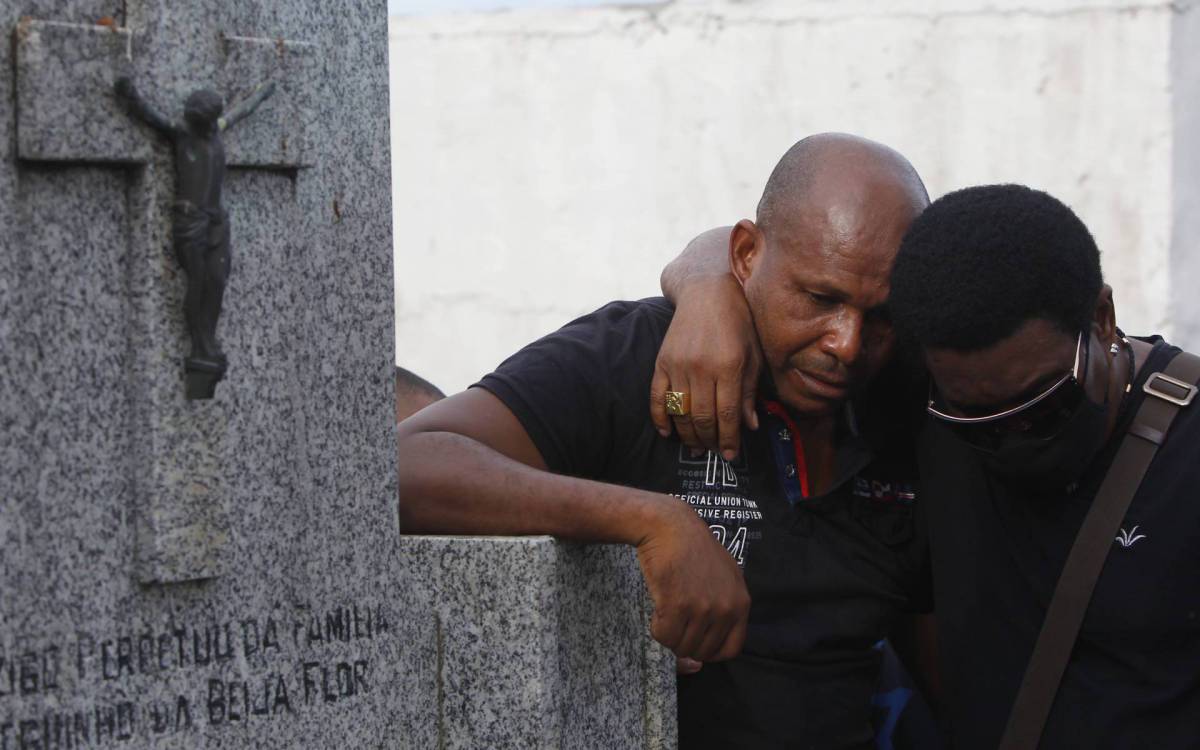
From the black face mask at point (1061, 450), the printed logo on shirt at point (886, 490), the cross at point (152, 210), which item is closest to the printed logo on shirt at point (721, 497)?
the printed logo on shirt at point (886, 490)

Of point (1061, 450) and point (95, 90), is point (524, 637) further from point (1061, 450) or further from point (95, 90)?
point (95, 90)

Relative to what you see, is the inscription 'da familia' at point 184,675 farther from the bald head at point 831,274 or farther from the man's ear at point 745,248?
the man's ear at point 745,248

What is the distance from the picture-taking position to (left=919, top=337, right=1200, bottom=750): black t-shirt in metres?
2.84

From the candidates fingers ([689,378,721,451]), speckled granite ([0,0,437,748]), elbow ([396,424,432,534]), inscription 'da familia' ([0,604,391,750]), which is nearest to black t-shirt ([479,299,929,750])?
fingers ([689,378,721,451])

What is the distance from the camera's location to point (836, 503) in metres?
3.25

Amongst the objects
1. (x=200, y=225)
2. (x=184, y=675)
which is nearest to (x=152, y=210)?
(x=200, y=225)

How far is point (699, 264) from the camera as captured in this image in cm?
348

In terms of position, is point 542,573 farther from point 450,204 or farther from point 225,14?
point 450,204

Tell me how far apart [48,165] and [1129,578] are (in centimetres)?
198

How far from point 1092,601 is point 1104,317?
530 millimetres

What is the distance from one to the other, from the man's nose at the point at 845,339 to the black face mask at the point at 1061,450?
0.32 meters

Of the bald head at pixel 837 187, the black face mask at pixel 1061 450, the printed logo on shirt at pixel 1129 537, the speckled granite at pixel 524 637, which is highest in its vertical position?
the bald head at pixel 837 187

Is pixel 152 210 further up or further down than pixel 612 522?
further up

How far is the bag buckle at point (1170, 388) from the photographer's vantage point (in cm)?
290
